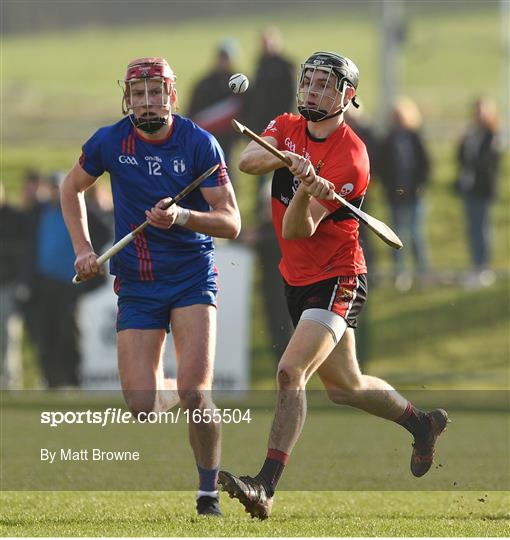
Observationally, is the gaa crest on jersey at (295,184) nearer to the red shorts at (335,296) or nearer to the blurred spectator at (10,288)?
the red shorts at (335,296)

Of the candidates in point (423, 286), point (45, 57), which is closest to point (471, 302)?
point (423, 286)

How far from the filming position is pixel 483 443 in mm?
11820

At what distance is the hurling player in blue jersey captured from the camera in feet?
27.0

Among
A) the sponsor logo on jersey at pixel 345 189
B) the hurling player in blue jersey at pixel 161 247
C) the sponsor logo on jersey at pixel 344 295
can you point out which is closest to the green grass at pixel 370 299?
the hurling player in blue jersey at pixel 161 247

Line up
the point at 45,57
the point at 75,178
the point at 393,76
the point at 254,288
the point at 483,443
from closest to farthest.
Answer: the point at 75,178 → the point at 483,443 → the point at 254,288 → the point at 393,76 → the point at 45,57

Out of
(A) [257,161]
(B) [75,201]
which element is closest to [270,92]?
(B) [75,201]

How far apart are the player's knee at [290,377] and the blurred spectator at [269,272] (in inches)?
283

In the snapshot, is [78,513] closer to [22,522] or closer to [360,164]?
[22,522]

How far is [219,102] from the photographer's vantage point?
656 inches

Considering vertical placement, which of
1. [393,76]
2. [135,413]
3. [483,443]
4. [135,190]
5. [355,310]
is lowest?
[483,443]

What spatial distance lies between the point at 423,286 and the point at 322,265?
8169 mm

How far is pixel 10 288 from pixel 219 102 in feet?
9.60

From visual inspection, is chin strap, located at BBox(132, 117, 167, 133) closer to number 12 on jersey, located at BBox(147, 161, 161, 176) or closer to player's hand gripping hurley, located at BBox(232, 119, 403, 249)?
number 12 on jersey, located at BBox(147, 161, 161, 176)

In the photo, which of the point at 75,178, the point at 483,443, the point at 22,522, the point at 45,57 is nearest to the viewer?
the point at 22,522
